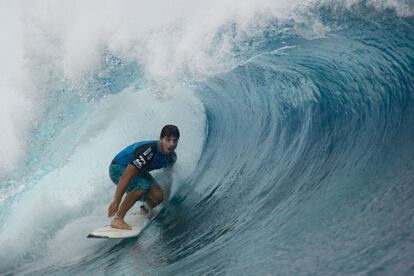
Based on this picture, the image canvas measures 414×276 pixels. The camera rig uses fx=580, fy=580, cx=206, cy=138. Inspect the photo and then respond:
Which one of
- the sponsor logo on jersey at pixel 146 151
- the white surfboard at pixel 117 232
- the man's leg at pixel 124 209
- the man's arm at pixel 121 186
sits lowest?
the white surfboard at pixel 117 232

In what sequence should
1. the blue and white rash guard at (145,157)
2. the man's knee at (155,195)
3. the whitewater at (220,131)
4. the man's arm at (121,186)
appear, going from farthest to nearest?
the man's knee at (155,195), the blue and white rash guard at (145,157), the man's arm at (121,186), the whitewater at (220,131)

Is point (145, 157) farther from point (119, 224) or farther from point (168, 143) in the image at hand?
point (119, 224)

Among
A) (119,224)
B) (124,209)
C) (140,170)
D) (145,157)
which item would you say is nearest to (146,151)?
(145,157)

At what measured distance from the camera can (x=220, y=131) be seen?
7781 mm

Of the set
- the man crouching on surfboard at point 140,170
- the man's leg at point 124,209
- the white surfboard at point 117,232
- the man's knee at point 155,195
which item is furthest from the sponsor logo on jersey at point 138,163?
the white surfboard at point 117,232

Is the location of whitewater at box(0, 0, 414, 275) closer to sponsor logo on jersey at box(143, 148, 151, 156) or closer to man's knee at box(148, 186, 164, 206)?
man's knee at box(148, 186, 164, 206)

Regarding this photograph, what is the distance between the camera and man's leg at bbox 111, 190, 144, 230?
5.30 meters

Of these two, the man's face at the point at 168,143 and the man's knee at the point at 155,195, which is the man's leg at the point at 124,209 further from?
the man's face at the point at 168,143

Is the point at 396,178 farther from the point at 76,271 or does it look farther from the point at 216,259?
the point at 76,271

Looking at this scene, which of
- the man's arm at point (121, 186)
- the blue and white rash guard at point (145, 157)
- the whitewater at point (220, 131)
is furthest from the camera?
the blue and white rash guard at point (145, 157)

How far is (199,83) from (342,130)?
3.40m

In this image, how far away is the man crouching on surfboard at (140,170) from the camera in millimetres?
5254

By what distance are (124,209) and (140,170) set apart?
15.4 inches

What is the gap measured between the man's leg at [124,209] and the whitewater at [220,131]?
172 mm
